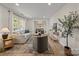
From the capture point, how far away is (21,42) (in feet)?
11.6

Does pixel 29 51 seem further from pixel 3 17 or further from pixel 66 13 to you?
pixel 66 13

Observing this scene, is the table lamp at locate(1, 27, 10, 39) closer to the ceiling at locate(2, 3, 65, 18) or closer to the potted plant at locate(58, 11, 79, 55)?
the ceiling at locate(2, 3, 65, 18)

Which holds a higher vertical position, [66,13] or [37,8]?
[37,8]

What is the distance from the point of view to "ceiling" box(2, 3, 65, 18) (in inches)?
132

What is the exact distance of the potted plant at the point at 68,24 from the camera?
10.9 ft

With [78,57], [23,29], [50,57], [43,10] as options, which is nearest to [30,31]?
[23,29]

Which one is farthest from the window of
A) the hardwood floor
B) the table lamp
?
the hardwood floor

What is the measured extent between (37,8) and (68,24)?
1043mm

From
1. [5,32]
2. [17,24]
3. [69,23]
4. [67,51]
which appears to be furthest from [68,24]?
[5,32]

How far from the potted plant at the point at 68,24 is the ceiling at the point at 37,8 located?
39cm

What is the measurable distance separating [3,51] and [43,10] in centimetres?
173

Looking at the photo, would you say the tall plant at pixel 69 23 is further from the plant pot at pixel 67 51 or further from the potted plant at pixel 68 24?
the plant pot at pixel 67 51

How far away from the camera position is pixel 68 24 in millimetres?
3342

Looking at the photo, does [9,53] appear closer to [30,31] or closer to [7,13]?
[30,31]
